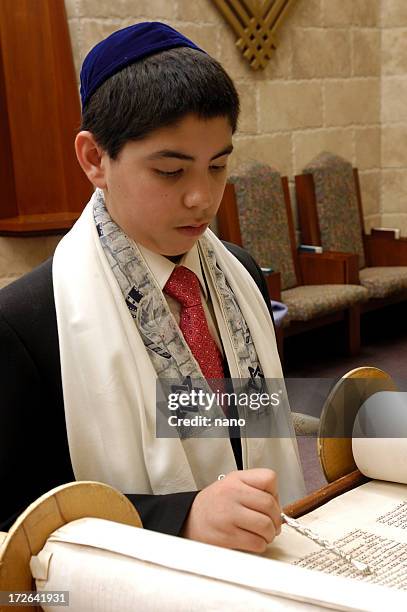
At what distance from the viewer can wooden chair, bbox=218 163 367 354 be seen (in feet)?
16.0

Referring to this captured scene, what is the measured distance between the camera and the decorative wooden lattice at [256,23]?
4953 millimetres

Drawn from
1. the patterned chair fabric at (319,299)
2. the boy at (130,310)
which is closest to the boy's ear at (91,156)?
the boy at (130,310)

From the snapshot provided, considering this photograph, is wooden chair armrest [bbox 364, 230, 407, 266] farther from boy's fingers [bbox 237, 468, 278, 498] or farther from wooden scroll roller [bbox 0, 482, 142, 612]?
wooden scroll roller [bbox 0, 482, 142, 612]

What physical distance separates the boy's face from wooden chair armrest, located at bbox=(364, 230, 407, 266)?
4558mm

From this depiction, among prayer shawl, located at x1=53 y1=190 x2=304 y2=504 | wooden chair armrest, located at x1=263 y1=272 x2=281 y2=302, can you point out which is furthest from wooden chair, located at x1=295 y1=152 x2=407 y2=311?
prayer shawl, located at x1=53 y1=190 x2=304 y2=504

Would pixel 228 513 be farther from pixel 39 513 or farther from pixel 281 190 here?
pixel 281 190

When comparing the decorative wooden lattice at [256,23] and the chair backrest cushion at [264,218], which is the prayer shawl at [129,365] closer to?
the chair backrest cushion at [264,218]

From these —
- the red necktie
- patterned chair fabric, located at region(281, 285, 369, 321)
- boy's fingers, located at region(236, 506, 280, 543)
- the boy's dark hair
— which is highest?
the boy's dark hair

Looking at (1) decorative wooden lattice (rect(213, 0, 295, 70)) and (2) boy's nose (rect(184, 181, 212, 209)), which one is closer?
(2) boy's nose (rect(184, 181, 212, 209))

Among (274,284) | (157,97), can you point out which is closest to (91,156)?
(157,97)

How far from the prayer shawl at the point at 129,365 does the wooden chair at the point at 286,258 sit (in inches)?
127

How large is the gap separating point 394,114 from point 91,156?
16.6 feet

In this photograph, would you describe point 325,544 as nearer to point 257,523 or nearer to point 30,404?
point 257,523

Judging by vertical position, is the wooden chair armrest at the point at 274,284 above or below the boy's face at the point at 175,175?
below
